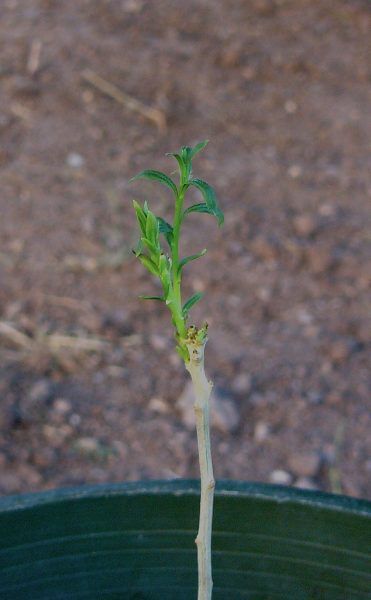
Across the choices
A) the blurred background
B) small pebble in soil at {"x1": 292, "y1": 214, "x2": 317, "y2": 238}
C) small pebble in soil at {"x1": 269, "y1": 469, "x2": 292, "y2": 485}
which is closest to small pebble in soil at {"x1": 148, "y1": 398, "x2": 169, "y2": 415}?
the blurred background

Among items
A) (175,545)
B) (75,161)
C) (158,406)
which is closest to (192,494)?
(175,545)

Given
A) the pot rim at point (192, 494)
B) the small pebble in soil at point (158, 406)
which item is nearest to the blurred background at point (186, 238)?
the small pebble in soil at point (158, 406)

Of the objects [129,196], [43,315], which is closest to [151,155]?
[129,196]

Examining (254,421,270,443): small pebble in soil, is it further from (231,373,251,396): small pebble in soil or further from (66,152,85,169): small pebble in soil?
(66,152,85,169): small pebble in soil

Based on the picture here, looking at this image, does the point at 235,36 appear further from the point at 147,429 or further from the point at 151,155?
the point at 147,429

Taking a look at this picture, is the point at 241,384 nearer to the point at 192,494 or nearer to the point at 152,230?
the point at 192,494

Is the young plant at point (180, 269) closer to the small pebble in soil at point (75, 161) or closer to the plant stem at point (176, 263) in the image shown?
the plant stem at point (176, 263)
